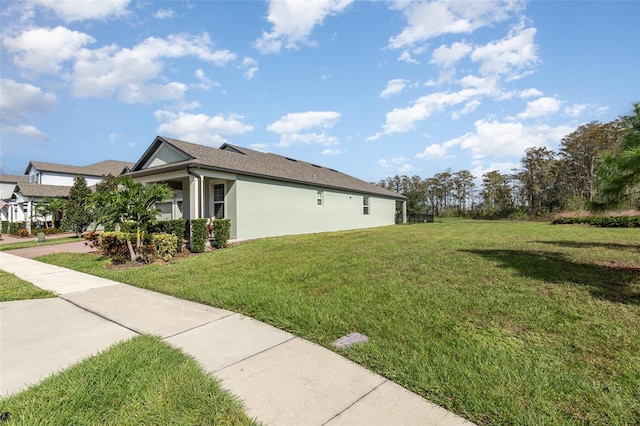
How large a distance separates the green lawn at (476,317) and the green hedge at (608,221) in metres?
13.4

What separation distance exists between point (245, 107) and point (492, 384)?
1627cm

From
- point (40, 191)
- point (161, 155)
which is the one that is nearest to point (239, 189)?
point (161, 155)

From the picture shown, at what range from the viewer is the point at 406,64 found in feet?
40.5

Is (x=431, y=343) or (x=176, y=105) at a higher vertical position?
(x=176, y=105)

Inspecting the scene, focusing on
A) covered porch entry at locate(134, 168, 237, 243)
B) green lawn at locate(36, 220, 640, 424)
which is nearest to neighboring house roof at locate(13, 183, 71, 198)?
covered porch entry at locate(134, 168, 237, 243)

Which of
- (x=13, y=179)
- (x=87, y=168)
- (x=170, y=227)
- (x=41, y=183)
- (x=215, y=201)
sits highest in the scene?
(x=87, y=168)

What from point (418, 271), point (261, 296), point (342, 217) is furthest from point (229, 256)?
point (342, 217)

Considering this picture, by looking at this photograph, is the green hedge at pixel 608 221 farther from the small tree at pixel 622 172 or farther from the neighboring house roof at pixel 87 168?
the neighboring house roof at pixel 87 168

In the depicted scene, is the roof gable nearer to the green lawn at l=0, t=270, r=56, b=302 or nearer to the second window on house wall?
the second window on house wall

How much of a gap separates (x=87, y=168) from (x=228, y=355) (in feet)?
143

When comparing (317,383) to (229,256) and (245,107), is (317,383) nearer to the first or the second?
(229,256)

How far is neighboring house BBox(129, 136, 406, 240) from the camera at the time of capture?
12.6 metres

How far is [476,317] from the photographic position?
11.8 feet

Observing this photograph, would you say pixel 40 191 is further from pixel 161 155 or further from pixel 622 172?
pixel 622 172
